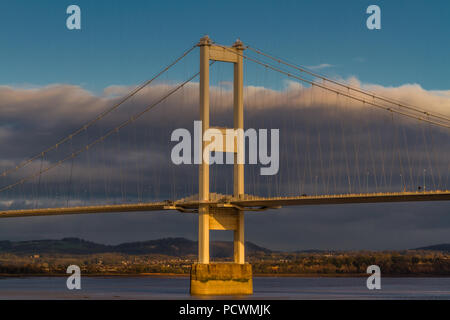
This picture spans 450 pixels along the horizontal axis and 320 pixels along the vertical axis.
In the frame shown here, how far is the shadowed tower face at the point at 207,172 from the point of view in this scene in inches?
2483

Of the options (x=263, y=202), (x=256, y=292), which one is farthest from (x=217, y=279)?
(x=256, y=292)

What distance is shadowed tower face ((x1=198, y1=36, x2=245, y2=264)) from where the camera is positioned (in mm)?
63062

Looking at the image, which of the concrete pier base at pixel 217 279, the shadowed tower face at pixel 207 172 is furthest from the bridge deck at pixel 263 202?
the concrete pier base at pixel 217 279

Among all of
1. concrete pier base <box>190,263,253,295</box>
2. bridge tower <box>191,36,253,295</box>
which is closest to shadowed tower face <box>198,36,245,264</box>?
bridge tower <box>191,36,253,295</box>

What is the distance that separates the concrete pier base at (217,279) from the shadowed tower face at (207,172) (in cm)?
65

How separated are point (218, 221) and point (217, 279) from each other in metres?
3.96

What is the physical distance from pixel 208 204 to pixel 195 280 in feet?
17.7

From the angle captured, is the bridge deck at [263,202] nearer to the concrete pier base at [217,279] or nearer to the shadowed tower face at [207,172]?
the shadowed tower face at [207,172]

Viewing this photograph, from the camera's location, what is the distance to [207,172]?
62531mm

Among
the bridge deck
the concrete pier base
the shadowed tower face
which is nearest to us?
the bridge deck

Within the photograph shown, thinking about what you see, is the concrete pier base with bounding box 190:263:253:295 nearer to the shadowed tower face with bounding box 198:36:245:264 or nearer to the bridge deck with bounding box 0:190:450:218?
the shadowed tower face with bounding box 198:36:245:264
